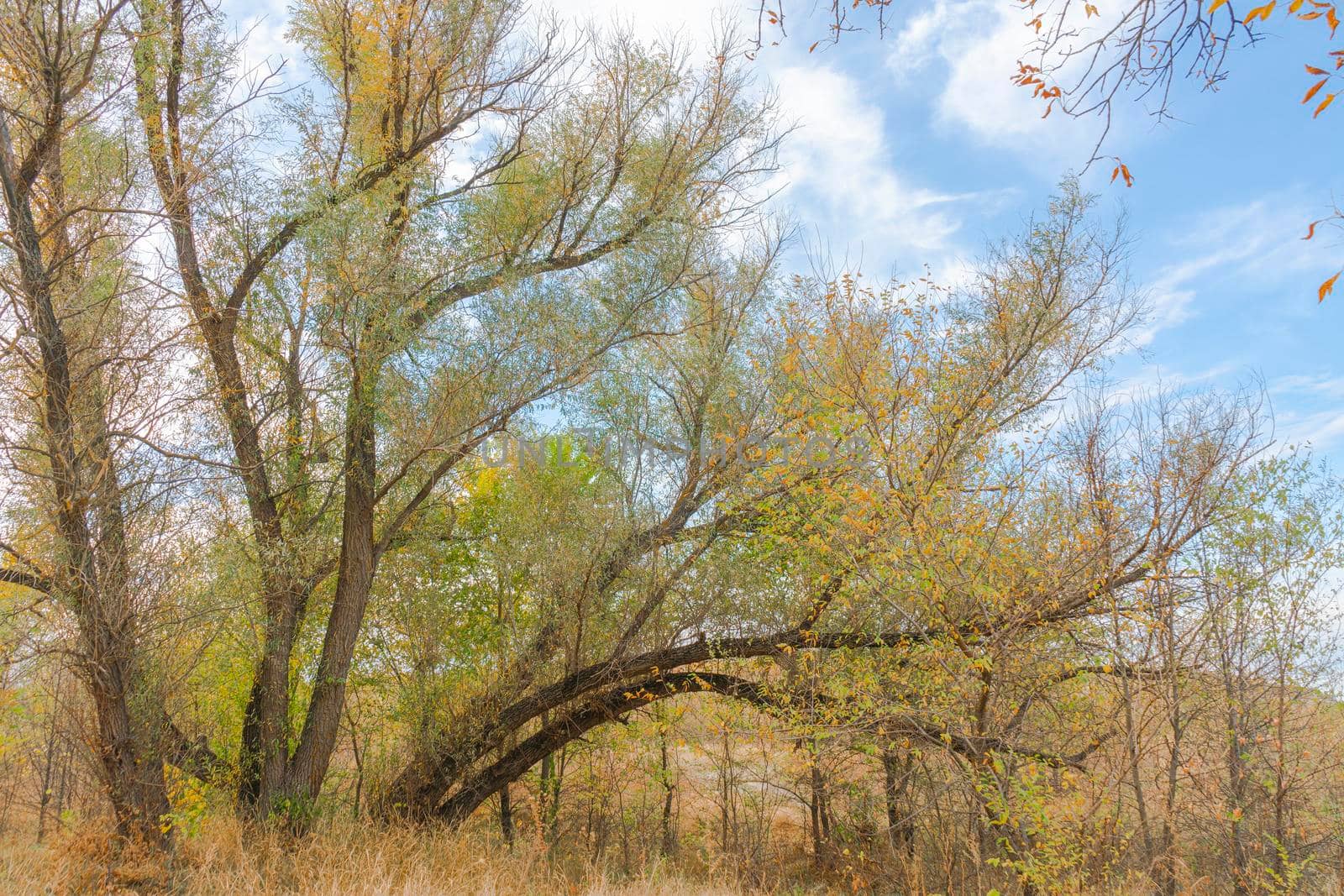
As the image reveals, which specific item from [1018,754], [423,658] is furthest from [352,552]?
[1018,754]

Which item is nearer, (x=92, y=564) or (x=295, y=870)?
(x=92, y=564)

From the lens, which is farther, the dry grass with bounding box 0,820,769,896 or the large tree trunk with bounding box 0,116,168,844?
the large tree trunk with bounding box 0,116,168,844

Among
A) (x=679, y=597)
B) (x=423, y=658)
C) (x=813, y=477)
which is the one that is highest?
(x=813, y=477)

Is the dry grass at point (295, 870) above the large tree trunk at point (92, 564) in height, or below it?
below

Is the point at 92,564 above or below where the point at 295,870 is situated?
above

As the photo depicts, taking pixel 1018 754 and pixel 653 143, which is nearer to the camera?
pixel 1018 754

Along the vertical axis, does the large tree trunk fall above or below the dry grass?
above

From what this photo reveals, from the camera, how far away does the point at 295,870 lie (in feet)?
24.0

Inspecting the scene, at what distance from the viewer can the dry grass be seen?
6.67 m

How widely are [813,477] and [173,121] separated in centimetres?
891

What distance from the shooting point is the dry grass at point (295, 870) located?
6.67m

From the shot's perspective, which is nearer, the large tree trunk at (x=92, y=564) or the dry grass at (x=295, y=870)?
the dry grass at (x=295, y=870)

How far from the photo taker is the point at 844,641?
902 centimetres

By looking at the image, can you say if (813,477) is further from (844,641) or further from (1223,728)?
(1223,728)
